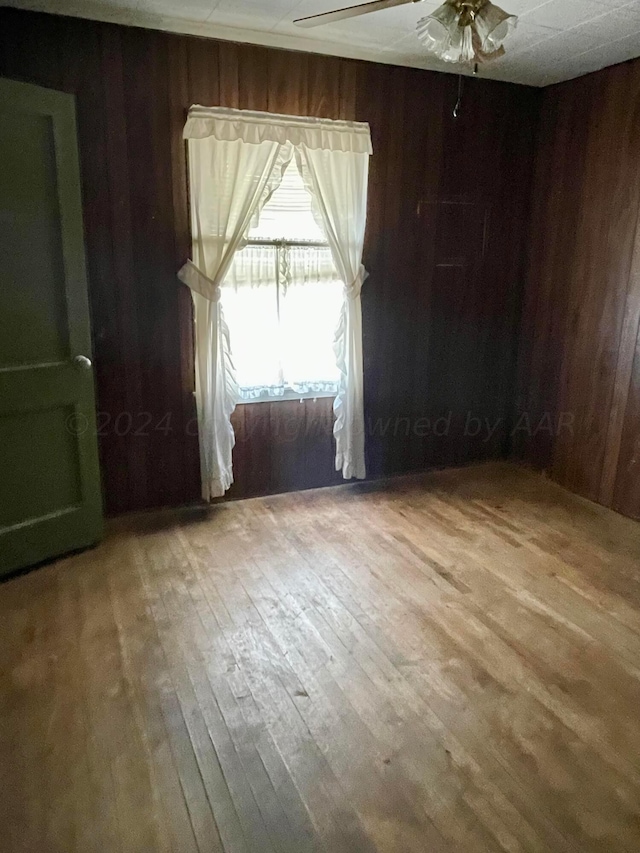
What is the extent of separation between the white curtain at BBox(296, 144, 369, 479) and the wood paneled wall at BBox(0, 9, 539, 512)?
162 mm

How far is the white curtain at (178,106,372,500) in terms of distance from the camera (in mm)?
3295

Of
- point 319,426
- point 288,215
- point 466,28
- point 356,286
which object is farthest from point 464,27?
point 319,426

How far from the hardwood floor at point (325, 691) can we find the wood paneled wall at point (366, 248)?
61 cm

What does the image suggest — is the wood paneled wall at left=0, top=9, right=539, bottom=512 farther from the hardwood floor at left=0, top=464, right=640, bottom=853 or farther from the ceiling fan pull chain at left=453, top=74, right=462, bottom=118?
the hardwood floor at left=0, top=464, right=640, bottom=853

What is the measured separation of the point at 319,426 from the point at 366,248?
116cm

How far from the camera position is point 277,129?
3.36 m

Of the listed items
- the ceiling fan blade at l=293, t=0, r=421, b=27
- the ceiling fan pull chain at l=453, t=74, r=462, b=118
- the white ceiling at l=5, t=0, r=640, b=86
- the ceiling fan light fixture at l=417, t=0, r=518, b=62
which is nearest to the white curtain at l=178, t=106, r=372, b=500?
the white ceiling at l=5, t=0, r=640, b=86

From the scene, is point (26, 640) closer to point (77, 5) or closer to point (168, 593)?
point (168, 593)

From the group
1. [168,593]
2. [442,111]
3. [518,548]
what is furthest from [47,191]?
[518,548]

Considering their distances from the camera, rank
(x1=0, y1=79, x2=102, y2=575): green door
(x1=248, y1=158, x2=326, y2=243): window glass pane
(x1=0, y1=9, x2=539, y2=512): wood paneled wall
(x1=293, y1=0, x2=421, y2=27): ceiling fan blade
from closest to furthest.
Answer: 1. (x1=293, y1=0, x2=421, y2=27): ceiling fan blade
2. (x1=0, y1=79, x2=102, y2=575): green door
3. (x1=0, y1=9, x2=539, y2=512): wood paneled wall
4. (x1=248, y1=158, x2=326, y2=243): window glass pane

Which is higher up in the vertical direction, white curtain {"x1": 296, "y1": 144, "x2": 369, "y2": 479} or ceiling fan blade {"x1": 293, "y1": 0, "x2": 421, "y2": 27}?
ceiling fan blade {"x1": 293, "y1": 0, "x2": 421, "y2": 27}

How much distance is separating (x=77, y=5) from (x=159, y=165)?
750 mm

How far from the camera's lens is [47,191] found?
9.02 feet

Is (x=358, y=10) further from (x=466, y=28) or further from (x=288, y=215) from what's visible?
(x=288, y=215)
